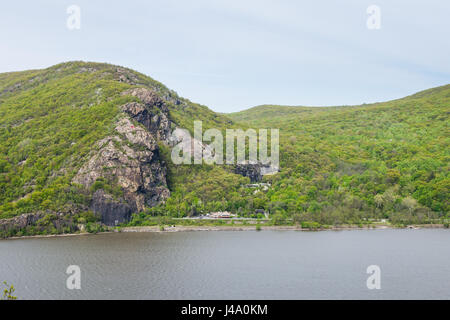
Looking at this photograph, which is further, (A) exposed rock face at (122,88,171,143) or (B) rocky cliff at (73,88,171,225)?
(A) exposed rock face at (122,88,171,143)

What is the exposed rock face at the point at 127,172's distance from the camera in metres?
113

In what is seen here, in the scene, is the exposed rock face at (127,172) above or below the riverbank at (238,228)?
above

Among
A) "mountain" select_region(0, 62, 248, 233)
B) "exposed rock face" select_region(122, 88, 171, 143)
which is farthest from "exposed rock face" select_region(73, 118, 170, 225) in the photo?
"exposed rock face" select_region(122, 88, 171, 143)

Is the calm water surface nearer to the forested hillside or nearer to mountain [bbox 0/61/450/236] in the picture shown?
mountain [bbox 0/61/450/236]

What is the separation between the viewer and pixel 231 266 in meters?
59.7

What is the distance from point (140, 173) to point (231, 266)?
6893cm

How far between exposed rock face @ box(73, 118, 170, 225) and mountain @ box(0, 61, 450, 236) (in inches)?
11.1

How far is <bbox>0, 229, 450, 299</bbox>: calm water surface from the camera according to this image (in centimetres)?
4747

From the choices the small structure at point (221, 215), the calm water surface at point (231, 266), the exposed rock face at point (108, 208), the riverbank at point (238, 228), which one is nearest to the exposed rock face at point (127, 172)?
the exposed rock face at point (108, 208)

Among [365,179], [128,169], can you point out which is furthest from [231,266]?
[365,179]

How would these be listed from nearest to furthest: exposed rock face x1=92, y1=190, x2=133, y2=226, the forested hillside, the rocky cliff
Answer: exposed rock face x1=92, y1=190, x2=133, y2=226, the rocky cliff, the forested hillside

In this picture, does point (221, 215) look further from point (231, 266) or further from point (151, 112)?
point (231, 266)

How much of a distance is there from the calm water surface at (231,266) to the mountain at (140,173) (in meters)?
21.0

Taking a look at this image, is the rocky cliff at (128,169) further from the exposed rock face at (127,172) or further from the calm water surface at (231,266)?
the calm water surface at (231,266)
